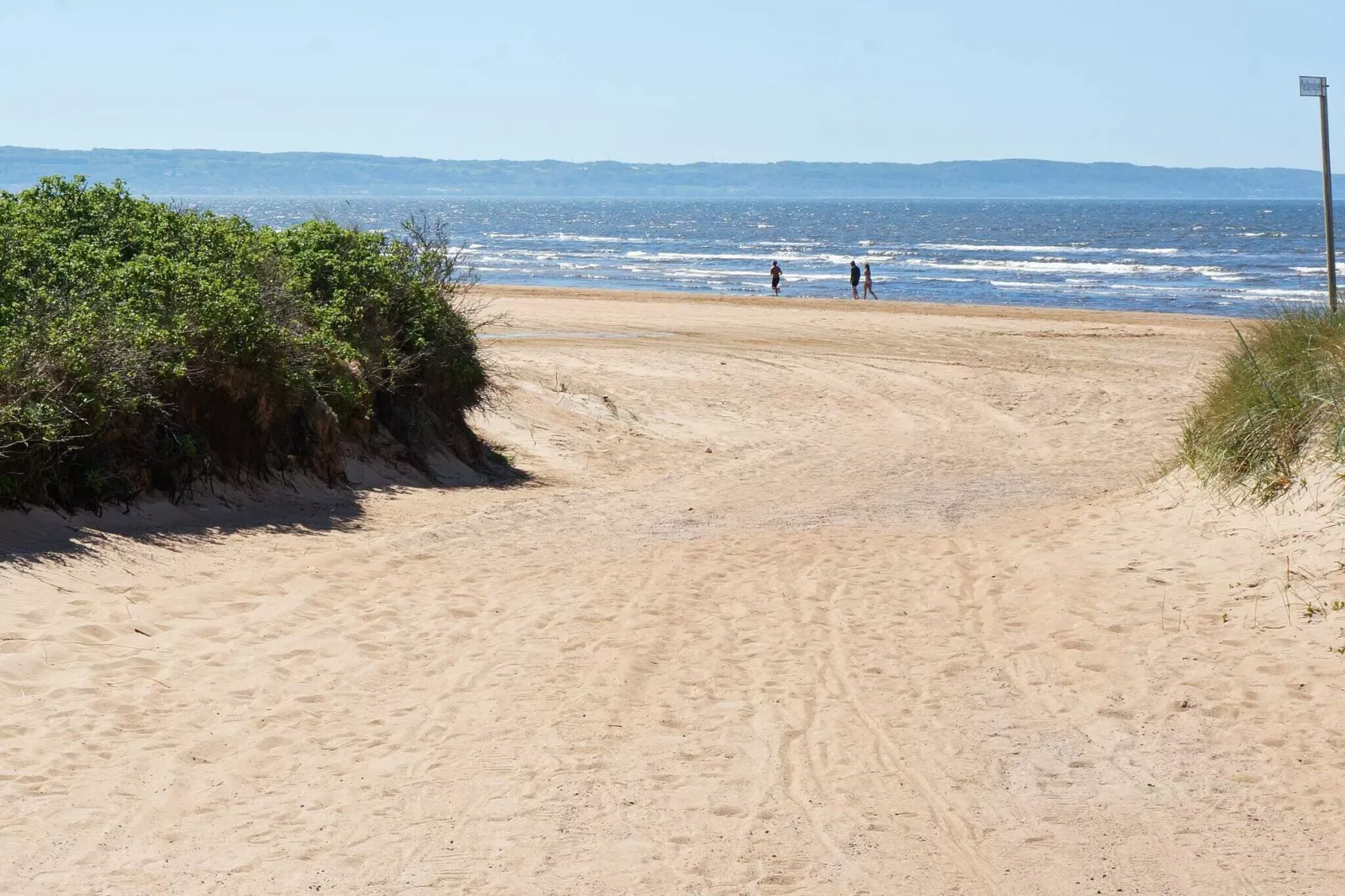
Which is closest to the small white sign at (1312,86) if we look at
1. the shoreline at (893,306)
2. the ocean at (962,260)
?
the ocean at (962,260)

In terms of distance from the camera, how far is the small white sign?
16.6 meters

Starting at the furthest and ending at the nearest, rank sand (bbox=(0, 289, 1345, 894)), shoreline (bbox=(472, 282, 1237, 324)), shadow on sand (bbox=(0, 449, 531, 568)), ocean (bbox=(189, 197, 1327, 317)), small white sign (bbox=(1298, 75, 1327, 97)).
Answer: ocean (bbox=(189, 197, 1327, 317)) → shoreline (bbox=(472, 282, 1237, 324)) → small white sign (bbox=(1298, 75, 1327, 97)) → shadow on sand (bbox=(0, 449, 531, 568)) → sand (bbox=(0, 289, 1345, 894))

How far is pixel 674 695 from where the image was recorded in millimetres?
7340

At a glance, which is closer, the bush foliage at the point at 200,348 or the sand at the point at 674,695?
the sand at the point at 674,695

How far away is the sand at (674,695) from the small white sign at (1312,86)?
6.48 metres

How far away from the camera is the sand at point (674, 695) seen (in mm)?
5344

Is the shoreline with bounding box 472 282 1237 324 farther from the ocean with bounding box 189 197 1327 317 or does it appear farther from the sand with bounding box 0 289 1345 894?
the sand with bounding box 0 289 1345 894

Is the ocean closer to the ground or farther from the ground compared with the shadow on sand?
farther from the ground

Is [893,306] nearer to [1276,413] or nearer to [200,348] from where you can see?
[1276,413]

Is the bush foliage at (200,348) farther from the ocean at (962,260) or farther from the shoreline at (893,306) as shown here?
the shoreline at (893,306)

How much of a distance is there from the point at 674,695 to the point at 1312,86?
13.5 meters

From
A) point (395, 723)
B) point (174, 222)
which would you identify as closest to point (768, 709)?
point (395, 723)

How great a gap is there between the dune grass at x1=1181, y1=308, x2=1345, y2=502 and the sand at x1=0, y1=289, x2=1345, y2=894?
39 centimetres

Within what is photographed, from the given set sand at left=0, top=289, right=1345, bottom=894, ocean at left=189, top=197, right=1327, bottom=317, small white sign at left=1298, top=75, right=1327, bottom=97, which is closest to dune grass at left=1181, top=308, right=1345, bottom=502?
sand at left=0, top=289, right=1345, bottom=894
